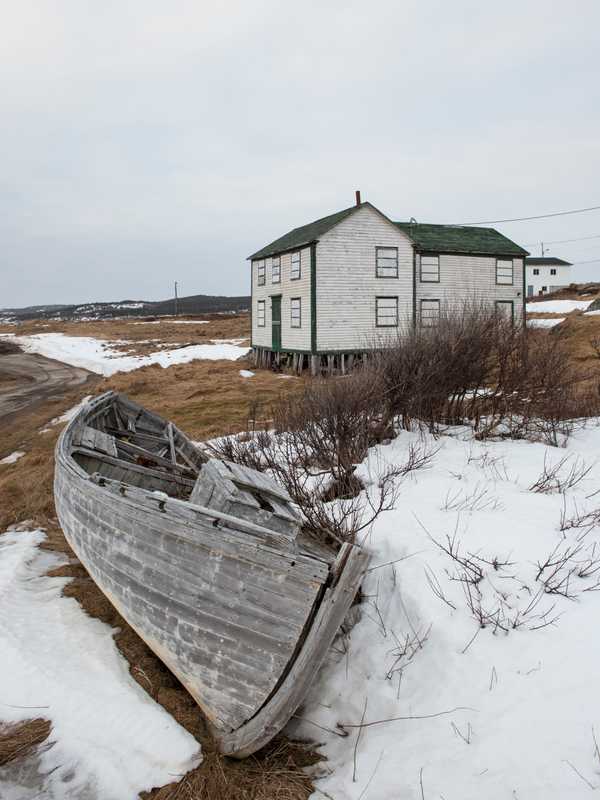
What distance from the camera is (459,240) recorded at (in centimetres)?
2491

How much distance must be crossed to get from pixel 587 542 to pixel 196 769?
12.9 ft

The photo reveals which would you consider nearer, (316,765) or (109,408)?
(316,765)

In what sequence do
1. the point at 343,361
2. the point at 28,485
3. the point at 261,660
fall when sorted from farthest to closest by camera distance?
the point at 343,361, the point at 28,485, the point at 261,660

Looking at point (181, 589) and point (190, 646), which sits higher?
point (181, 589)

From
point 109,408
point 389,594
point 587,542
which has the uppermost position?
point 109,408

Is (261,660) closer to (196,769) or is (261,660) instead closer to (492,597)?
(196,769)

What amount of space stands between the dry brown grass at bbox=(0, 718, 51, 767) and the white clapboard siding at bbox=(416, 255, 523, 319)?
2114cm

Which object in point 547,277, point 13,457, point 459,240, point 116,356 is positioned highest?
point 547,277

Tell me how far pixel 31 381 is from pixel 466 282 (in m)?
19.8

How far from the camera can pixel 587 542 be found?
210 inches

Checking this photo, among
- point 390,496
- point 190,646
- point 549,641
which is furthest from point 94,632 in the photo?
point 549,641

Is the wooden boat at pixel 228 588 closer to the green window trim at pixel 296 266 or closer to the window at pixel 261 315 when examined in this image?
the green window trim at pixel 296 266

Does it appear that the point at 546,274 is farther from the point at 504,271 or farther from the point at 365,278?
the point at 365,278

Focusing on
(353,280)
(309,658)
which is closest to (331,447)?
(309,658)
